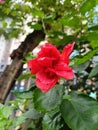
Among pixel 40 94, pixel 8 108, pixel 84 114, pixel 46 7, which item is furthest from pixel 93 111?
pixel 46 7

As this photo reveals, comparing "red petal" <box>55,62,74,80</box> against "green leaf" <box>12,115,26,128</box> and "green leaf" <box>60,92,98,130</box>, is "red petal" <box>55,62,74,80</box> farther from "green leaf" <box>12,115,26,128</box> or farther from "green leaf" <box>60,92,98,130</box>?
"green leaf" <box>12,115,26,128</box>

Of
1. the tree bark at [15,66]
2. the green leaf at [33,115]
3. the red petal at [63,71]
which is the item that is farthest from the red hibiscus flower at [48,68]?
the tree bark at [15,66]

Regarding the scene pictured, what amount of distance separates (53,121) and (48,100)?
0.26 ft

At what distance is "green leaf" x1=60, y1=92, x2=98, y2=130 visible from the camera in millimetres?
586

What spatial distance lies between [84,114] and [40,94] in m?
0.11

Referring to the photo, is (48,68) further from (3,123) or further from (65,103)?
(3,123)

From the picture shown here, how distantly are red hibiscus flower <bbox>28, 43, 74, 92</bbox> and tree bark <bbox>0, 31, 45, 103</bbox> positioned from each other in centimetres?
101

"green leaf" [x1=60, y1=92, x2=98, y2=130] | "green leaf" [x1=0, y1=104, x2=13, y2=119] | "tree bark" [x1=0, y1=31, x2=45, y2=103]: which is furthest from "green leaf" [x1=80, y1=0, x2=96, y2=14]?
"tree bark" [x1=0, y1=31, x2=45, y2=103]

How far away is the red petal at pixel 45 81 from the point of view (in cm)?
53

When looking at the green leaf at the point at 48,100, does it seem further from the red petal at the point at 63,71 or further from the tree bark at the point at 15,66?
the tree bark at the point at 15,66

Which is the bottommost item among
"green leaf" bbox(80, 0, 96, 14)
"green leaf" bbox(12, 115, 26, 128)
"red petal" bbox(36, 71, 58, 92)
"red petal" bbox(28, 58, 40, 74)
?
"green leaf" bbox(12, 115, 26, 128)

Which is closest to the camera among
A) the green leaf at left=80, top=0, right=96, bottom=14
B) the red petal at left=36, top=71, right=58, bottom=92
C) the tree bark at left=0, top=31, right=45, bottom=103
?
the red petal at left=36, top=71, right=58, bottom=92

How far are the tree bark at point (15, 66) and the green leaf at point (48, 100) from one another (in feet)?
3.08

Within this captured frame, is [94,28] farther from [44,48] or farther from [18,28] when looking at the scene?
[18,28]
